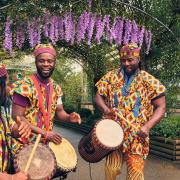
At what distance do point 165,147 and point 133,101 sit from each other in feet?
14.2

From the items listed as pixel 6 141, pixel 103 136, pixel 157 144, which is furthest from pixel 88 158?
pixel 157 144

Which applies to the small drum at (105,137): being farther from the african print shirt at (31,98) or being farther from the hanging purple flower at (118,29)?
the hanging purple flower at (118,29)

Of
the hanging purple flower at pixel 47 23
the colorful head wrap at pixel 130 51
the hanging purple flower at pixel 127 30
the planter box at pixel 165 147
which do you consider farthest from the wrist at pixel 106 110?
the hanging purple flower at pixel 47 23

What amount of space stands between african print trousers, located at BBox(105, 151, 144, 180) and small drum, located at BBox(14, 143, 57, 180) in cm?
102

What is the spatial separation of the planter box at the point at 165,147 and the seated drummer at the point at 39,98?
449cm

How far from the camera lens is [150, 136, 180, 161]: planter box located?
327 inches

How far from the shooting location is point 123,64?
466cm

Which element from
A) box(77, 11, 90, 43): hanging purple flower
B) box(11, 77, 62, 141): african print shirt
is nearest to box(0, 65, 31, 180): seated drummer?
box(11, 77, 62, 141): african print shirt

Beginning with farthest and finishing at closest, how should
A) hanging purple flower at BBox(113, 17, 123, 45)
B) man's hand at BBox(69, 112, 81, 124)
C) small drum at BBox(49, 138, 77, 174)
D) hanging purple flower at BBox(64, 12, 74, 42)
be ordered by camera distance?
1. hanging purple flower at BBox(113, 17, 123, 45)
2. hanging purple flower at BBox(64, 12, 74, 42)
3. man's hand at BBox(69, 112, 81, 124)
4. small drum at BBox(49, 138, 77, 174)

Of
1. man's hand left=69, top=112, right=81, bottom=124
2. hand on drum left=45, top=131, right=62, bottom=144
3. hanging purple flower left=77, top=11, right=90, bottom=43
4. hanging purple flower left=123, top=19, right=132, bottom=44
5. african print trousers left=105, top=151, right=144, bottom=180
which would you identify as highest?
hanging purple flower left=77, top=11, right=90, bottom=43

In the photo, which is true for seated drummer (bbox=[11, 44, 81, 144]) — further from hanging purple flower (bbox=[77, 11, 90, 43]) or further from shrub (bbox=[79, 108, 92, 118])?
shrub (bbox=[79, 108, 92, 118])

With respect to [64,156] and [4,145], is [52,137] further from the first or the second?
[4,145]

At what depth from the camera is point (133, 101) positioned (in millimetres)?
4613

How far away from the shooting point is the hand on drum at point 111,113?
15.1ft
